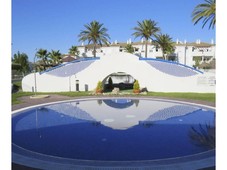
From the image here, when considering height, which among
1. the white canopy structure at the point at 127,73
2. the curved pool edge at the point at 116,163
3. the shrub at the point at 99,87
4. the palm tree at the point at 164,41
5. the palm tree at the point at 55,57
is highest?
the palm tree at the point at 164,41

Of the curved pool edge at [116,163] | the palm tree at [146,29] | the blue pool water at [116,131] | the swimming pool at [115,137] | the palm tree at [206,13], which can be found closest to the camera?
the curved pool edge at [116,163]

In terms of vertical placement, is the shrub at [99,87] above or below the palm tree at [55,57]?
below

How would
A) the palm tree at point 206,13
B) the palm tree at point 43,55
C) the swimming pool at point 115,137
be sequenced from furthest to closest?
the palm tree at point 43,55 < the palm tree at point 206,13 < the swimming pool at point 115,137

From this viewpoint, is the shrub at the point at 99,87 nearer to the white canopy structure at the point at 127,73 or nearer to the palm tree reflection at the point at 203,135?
the white canopy structure at the point at 127,73

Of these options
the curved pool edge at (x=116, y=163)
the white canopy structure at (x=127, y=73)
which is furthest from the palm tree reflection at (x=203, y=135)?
the white canopy structure at (x=127, y=73)

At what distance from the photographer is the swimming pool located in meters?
9.69

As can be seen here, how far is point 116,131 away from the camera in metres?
14.4

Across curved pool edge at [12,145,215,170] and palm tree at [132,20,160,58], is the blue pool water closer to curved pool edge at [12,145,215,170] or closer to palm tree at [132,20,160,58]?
curved pool edge at [12,145,215,170]

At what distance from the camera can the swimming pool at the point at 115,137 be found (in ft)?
31.8

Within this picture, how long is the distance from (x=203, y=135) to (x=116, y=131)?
5.41 m
